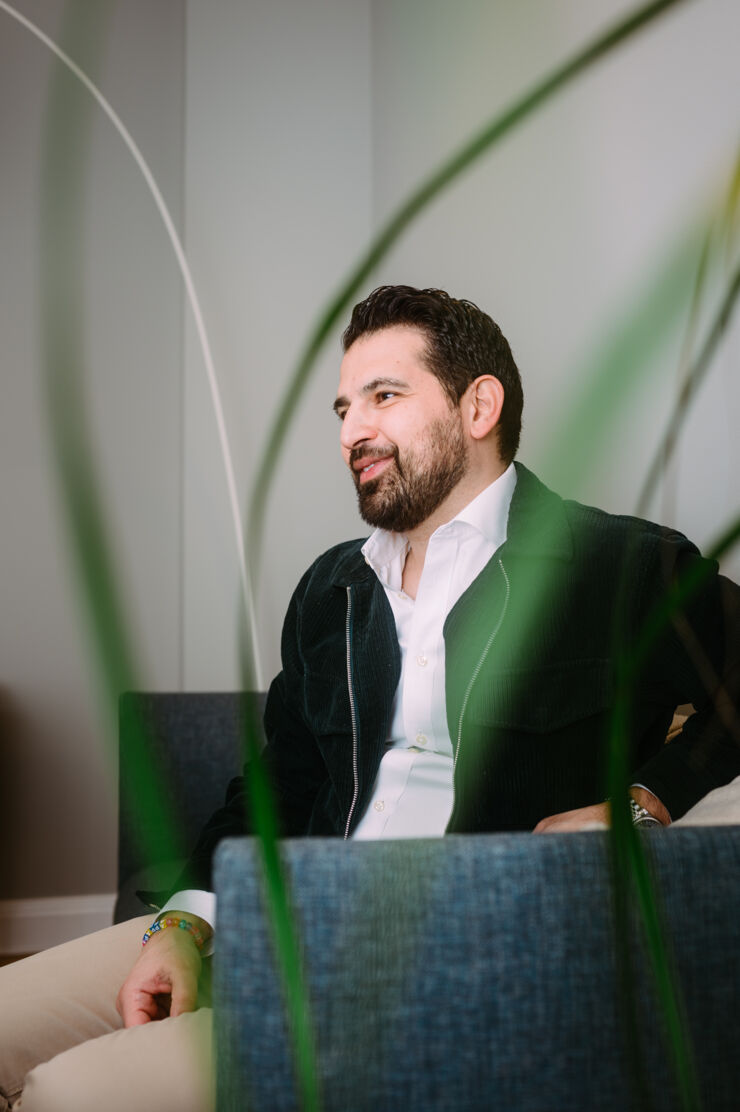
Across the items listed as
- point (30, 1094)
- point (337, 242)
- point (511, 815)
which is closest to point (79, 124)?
point (30, 1094)

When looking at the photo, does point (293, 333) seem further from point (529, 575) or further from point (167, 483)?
point (529, 575)

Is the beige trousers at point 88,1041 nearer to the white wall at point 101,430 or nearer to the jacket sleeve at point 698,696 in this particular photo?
the jacket sleeve at point 698,696

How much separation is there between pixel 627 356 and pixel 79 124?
0.34 feet

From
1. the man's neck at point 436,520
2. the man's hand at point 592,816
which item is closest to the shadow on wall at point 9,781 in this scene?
the man's neck at point 436,520

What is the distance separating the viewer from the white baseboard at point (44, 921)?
8.68 ft

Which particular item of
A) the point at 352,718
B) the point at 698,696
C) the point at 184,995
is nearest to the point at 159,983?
the point at 184,995

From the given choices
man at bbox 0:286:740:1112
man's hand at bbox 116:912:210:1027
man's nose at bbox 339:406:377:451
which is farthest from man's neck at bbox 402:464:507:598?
man's hand at bbox 116:912:210:1027

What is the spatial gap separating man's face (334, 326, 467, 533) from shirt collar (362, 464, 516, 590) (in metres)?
0.05

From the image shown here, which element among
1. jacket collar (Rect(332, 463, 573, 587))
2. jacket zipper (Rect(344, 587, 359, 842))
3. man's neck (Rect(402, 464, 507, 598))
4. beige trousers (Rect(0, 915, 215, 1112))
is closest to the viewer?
beige trousers (Rect(0, 915, 215, 1112))

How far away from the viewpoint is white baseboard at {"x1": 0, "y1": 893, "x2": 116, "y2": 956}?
104 inches

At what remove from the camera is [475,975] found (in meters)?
0.49

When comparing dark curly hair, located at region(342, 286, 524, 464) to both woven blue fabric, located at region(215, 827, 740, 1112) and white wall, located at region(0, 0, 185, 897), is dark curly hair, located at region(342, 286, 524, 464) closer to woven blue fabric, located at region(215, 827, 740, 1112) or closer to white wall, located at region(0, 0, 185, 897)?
woven blue fabric, located at region(215, 827, 740, 1112)

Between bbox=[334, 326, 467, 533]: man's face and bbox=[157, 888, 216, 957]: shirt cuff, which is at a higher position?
bbox=[334, 326, 467, 533]: man's face

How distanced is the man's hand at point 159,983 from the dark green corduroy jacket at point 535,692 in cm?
14
